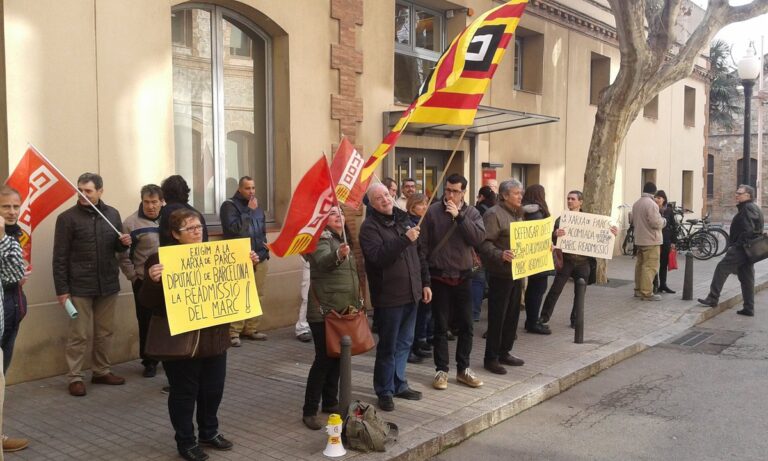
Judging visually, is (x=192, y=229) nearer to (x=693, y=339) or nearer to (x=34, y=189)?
(x=34, y=189)

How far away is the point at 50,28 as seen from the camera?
6574mm

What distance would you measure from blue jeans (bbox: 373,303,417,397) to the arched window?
3.88 m

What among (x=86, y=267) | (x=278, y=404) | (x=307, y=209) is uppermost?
(x=307, y=209)

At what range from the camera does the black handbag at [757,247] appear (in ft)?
34.1

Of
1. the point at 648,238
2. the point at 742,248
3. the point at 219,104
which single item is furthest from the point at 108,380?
the point at 742,248

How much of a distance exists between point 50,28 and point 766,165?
41.7 m

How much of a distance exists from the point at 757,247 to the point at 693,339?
2.28 meters

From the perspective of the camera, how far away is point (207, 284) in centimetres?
469

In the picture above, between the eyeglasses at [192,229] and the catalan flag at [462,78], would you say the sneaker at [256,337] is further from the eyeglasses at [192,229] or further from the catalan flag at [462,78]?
the eyeglasses at [192,229]

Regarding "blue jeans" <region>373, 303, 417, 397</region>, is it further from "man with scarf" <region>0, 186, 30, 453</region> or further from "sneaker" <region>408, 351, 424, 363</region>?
"man with scarf" <region>0, 186, 30, 453</region>

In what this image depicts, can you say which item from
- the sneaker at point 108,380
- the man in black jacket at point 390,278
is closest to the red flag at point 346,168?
the man in black jacket at point 390,278

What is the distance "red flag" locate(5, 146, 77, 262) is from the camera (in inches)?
208

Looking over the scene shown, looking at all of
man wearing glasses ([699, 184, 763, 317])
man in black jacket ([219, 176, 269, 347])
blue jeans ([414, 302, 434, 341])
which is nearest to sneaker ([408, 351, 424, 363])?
blue jeans ([414, 302, 434, 341])

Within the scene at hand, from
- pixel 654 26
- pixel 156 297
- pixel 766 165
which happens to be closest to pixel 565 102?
pixel 654 26
